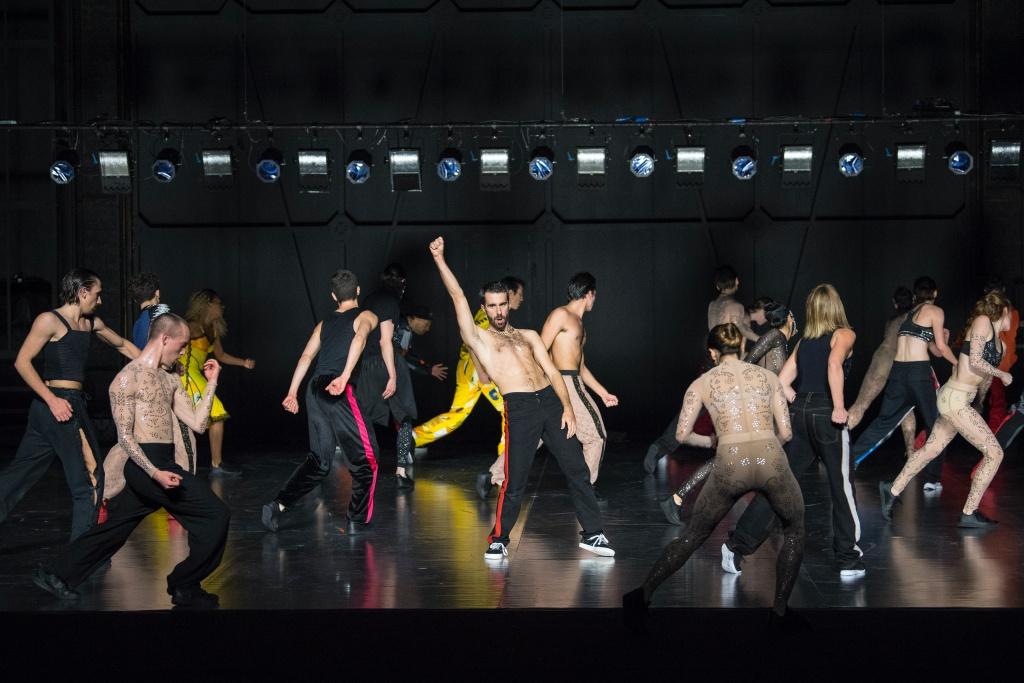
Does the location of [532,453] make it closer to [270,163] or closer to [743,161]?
[743,161]

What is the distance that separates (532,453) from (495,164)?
568cm

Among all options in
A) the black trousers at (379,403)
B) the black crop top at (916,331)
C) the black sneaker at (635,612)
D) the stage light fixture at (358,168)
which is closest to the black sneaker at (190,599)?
the black sneaker at (635,612)

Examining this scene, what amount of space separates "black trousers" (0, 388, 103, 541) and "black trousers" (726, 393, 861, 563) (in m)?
3.93

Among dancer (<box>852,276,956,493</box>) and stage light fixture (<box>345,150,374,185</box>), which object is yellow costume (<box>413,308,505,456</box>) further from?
dancer (<box>852,276,956,493</box>)

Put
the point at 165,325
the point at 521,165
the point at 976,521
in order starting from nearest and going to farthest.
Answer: the point at 165,325 < the point at 976,521 < the point at 521,165

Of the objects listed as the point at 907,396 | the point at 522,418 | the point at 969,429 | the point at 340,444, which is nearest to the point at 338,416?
the point at 340,444

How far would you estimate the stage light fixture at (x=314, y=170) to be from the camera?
44.0 ft

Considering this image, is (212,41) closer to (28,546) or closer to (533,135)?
(533,135)

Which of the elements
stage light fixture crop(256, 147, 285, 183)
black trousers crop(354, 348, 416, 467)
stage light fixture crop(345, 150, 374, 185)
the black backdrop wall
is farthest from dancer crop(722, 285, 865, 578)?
stage light fixture crop(256, 147, 285, 183)

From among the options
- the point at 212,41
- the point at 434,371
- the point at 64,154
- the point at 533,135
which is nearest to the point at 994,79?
the point at 533,135

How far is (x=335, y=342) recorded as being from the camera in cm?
920

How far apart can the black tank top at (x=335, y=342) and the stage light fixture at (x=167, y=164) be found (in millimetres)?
4961

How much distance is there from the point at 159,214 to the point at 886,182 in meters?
8.15

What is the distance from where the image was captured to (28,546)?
8828mm
